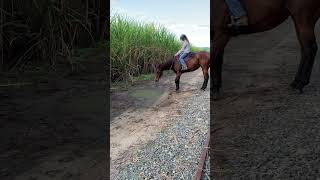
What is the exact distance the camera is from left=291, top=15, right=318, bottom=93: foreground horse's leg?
10.0 feet

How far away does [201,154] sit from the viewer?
13.8 ft

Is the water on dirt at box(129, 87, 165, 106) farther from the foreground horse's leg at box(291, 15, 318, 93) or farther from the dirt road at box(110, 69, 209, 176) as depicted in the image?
the foreground horse's leg at box(291, 15, 318, 93)

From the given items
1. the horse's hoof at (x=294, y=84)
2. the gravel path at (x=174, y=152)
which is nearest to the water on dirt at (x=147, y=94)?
the gravel path at (x=174, y=152)

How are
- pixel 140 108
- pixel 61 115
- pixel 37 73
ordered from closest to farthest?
1. pixel 61 115
2. pixel 140 108
3. pixel 37 73

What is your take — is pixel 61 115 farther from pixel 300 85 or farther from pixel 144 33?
pixel 144 33

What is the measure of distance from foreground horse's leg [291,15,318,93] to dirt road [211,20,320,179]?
0.31 meters

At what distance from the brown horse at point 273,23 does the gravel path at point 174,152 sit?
1090mm

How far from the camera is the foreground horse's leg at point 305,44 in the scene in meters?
3.06

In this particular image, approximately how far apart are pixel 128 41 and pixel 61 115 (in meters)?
3.92

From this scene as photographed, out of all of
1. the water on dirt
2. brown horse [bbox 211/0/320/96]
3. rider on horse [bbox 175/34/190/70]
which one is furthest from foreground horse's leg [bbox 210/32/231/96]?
the water on dirt

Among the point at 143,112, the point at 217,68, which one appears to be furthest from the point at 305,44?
the point at 143,112

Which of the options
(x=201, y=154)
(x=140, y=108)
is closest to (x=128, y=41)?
(x=140, y=108)

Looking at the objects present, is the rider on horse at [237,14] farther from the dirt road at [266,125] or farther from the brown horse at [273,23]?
the dirt road at [266,125]

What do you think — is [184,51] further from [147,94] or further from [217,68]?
[147,94]
